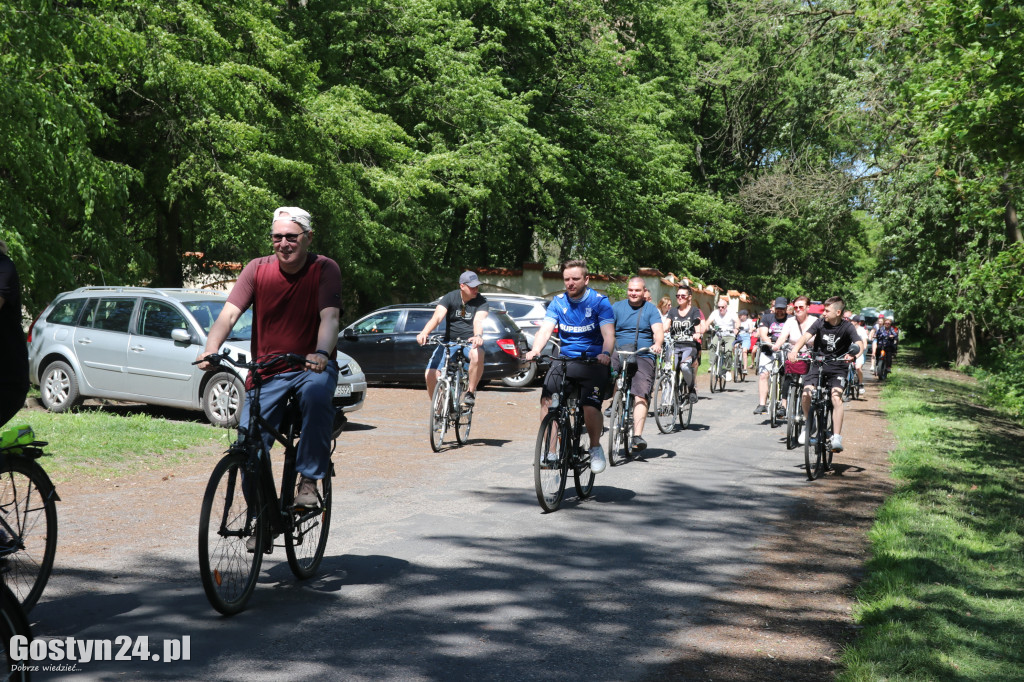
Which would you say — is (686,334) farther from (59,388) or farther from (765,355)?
(59,388)

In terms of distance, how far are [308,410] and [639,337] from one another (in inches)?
301

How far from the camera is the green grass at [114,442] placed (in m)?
9.87

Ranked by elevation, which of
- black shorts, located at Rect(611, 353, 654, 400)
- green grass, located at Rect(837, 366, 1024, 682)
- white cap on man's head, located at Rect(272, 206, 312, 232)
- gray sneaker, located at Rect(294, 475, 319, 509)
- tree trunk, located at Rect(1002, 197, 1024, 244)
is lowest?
green grass, located at Rect(837, 366, 1024, 682)

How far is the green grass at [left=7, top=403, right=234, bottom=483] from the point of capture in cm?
987

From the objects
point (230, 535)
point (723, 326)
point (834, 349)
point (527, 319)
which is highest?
point (527, 319)

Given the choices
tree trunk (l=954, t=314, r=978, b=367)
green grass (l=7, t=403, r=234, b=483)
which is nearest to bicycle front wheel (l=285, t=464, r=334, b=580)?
green grass (l=7, t=403, r=234, b=483)

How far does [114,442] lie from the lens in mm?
10852

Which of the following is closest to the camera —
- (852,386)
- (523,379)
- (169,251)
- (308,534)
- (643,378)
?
(308,534)

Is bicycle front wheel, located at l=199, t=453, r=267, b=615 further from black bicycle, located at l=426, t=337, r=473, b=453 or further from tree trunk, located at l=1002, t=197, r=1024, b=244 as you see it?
tree trunk, located at l=1002, t=197, r=1024, b=244

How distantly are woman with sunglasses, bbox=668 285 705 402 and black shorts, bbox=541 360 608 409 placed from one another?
6.59m

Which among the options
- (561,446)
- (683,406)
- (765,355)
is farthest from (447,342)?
(765,355)

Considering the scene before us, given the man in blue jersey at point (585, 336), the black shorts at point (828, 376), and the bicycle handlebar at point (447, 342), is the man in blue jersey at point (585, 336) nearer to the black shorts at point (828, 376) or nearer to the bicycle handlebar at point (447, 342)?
the bicycle handlebar at point (447, 342)

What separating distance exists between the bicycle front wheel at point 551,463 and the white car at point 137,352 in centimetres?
506

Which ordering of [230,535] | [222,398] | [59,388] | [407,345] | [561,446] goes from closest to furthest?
[230,535]
[561,446]
[222,398]
[59,388]
[407,345]
